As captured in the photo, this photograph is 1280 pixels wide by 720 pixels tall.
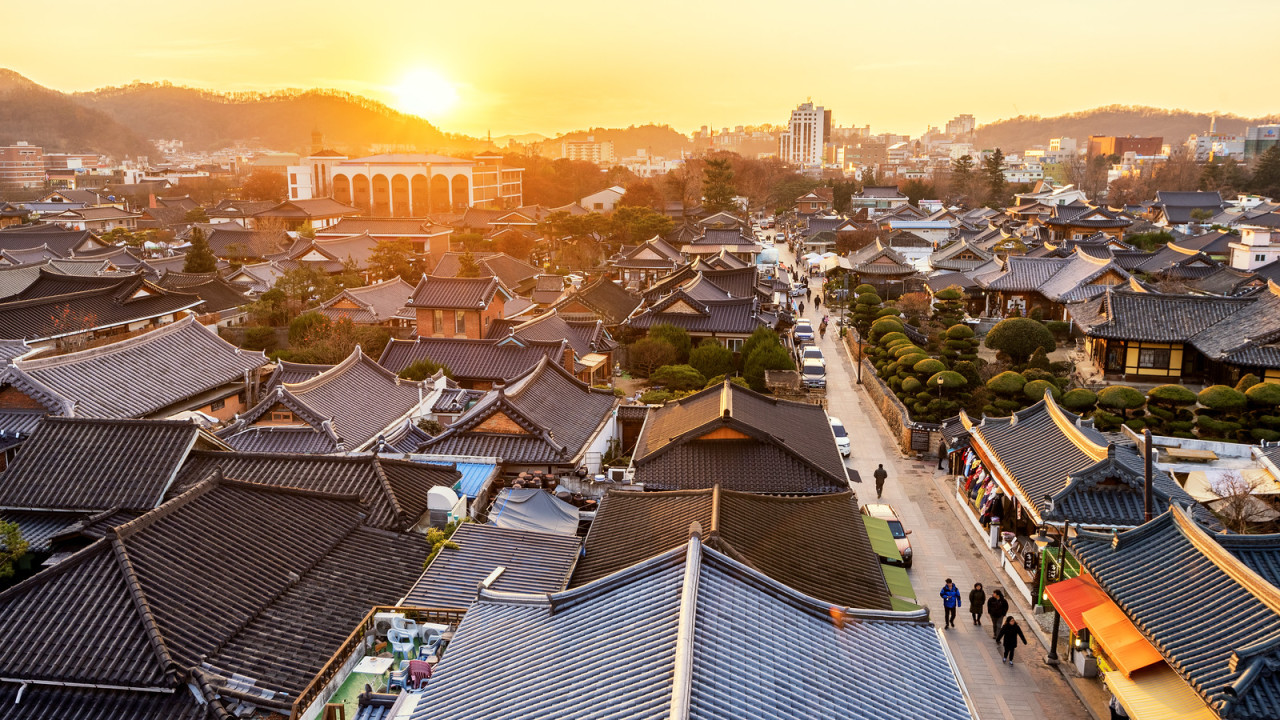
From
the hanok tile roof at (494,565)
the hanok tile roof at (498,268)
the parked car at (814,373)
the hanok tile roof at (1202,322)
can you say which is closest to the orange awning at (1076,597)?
the hanok tile roof at (494,565)

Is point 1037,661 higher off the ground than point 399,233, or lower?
lower

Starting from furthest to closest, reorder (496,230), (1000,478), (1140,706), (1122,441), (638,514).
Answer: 1. (496,230)
2. (1122,441)
3. (1000,478)
4. (638,514)
5. (1140,706)

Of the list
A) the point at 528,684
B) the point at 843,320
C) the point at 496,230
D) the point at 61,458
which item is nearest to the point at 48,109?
the point at 496,230

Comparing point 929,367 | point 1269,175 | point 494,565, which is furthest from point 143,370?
point 1269,175

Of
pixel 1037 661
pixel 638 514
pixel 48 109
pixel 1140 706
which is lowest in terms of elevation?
pixel 1037 661

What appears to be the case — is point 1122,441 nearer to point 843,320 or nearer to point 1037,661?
point 1037,661

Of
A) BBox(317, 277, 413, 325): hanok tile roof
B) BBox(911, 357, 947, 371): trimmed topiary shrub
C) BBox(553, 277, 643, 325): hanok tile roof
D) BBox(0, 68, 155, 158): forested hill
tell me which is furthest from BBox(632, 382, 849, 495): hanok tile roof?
BBox(0, 68, 155, 158): forested hill

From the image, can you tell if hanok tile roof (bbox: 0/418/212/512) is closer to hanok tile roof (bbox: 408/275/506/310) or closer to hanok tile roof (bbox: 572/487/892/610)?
hanok tile roof (bbox: 572/487/892/610)
